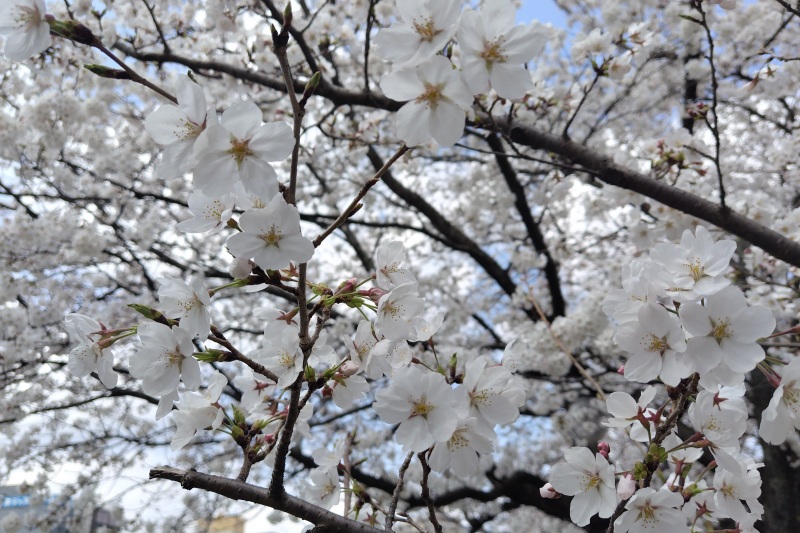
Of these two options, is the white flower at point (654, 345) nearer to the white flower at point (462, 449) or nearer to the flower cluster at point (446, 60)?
the white flower at point (462, 449)

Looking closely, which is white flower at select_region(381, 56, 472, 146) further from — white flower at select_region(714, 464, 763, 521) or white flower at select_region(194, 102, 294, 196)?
white flower at select_region(714, 464, 763, 521)

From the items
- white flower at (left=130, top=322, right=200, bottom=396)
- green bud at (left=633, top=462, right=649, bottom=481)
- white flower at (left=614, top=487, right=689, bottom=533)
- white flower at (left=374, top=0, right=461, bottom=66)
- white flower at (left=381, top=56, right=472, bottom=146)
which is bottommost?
white flower at (left=614, top=487, right=689, bottom=533)

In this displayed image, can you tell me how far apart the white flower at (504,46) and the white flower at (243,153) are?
1.31 ft

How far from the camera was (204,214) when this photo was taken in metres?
1.09

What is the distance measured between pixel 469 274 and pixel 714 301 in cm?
719

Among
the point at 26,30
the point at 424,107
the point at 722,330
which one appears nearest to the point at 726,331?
the point at 722,330

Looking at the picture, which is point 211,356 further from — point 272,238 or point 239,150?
point 239,150

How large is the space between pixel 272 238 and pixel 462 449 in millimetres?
570

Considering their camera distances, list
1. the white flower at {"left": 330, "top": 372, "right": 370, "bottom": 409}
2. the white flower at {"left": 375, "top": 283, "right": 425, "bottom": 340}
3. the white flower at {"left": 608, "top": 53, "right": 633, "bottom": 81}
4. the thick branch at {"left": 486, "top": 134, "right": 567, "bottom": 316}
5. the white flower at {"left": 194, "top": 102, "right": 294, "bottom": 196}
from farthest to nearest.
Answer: the thick branch at {"left": 486, "top": 134, "right": 567, "bottom": 316} → the white flower at {"left": 608, "top": 53, "right": 633, "bottom": 81} → the white flower at {"left": 330, "top": 372, "right": 370, "bottom": 409} → the white flower at {"left": 375, "top": 283, "right": 425, "bottom": 340} → the white flower at {"left": 194, "top": 102, "right": 294, "bottom": 196}

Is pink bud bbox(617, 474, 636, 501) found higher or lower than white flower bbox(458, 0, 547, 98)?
lower

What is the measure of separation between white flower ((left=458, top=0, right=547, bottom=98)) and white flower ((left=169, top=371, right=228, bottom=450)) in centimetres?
90

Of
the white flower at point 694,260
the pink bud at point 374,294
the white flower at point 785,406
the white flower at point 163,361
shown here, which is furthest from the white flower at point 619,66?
the white flower at point 163,361

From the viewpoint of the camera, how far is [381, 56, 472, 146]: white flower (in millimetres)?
976

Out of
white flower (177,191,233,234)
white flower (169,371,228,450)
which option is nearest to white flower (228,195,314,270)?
white flower (177,191,233,234)
